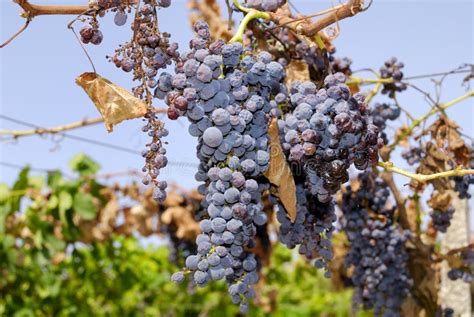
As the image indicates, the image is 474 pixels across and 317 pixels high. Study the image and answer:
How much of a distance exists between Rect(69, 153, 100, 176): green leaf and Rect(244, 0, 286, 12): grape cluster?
10.1ft

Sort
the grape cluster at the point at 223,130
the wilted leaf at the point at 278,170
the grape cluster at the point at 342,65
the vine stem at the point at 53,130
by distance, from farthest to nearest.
Result: the vine stem at the point at 53,130 → the grape cluster at the point at 342,65 → the wilted leaf at the point at 278,170 → the grape cluster at the point at 223,130

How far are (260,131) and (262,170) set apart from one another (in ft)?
0.24

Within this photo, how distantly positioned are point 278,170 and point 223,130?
0.17 meters

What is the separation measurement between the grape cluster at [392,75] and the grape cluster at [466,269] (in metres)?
0.60

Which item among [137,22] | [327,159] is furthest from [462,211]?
[137,22]

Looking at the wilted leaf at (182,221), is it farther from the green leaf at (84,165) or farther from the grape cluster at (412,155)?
the grape cluster at (412,155)

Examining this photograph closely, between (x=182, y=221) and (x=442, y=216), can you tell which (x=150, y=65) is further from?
(x=182, y=221)

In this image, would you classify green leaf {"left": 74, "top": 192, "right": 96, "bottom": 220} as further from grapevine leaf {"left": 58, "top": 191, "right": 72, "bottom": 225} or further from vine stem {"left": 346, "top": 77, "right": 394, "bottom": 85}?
vine stem {"left": 346, "top": 77, "right": 394, "bottom": 85}

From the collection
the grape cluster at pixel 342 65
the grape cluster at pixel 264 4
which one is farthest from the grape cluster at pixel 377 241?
the grape cluster at pixel 264 4

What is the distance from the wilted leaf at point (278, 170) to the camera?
1.31 m

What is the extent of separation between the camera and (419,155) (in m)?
2.22

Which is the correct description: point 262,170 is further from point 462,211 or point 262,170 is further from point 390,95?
point 462,211

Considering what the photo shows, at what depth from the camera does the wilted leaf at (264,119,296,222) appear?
51.7 inches

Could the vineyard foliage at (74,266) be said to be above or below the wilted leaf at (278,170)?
above
